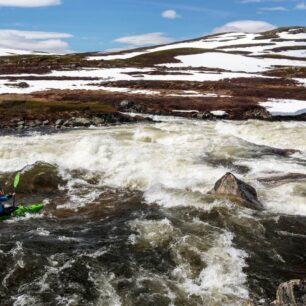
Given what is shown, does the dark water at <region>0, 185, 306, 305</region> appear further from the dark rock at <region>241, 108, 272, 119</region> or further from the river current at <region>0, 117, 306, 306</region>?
the dark rock at <region>241, 108, 272, 119</region>

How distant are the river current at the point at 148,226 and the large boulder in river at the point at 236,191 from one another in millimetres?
485

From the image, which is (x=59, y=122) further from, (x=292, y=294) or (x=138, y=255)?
(x=292, y=294)

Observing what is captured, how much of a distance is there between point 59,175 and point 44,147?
228 inches

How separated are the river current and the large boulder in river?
485 millimetres

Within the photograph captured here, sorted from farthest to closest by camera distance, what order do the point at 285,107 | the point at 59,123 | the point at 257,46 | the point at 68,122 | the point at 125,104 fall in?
the point at 257,46 → the point at 125,104 → the point at 285,107 → the point at 68,122 → the point at 59,123

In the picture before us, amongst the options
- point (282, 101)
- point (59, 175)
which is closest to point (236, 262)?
point (59, 175)

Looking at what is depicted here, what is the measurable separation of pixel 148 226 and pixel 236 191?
4.36 meters

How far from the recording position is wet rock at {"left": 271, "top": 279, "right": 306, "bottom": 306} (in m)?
10.5

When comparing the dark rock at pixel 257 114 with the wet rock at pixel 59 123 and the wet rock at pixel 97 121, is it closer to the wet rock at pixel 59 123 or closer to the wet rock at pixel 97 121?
the wet rock at pixel 97 121

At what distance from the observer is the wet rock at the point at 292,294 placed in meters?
10.5

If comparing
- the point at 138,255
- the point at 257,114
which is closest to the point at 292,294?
the point at 138,255

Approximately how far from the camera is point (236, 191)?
62.4 feet

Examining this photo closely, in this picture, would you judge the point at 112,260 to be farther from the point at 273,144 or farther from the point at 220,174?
the point at 273,144

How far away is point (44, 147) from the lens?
29.2 meters
